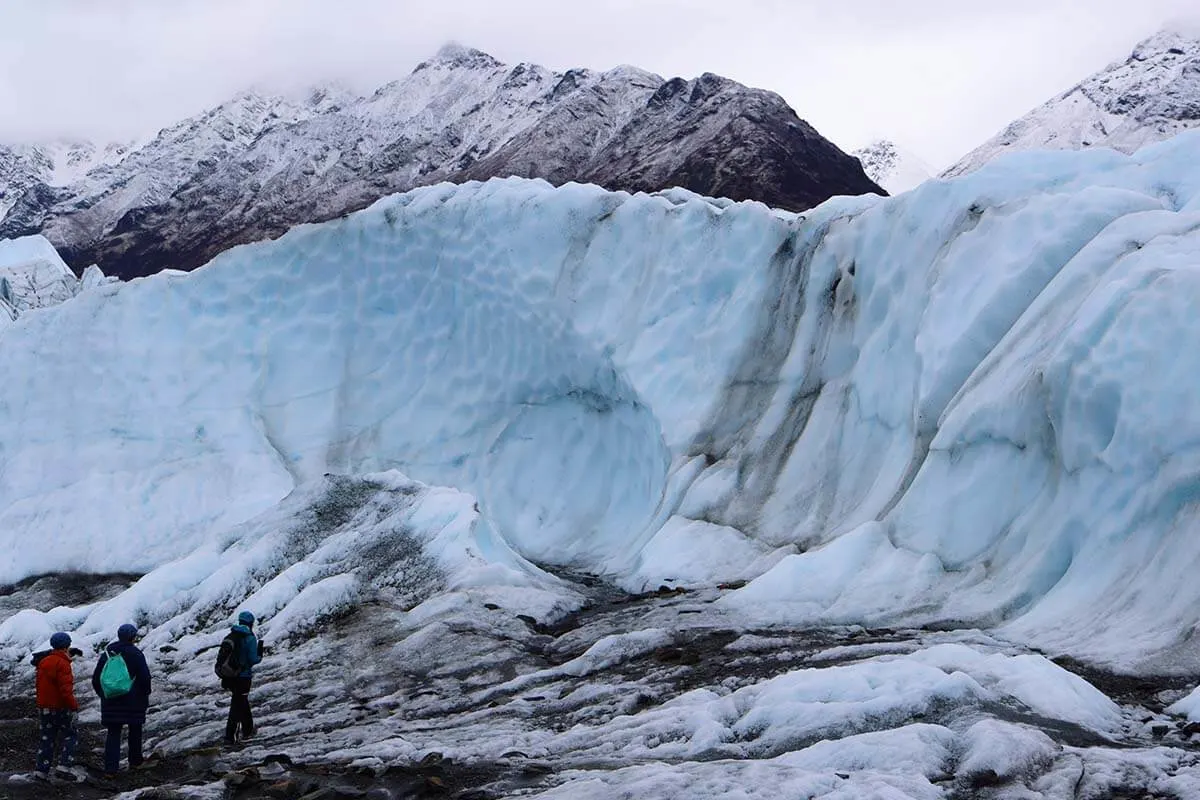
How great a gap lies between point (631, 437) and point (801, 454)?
4.83m

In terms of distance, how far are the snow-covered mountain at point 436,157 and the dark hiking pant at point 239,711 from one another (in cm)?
6288

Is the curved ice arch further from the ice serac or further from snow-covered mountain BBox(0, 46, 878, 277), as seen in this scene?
snow-covered mountain BBox(0, 46, 878, 277)

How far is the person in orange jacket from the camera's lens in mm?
10391

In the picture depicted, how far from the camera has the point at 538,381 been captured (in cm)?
2447

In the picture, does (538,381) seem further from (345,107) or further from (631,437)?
(345,107)

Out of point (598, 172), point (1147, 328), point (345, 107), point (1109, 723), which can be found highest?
point (345, 107)

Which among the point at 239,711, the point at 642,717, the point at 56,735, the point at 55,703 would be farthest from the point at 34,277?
the point at 642,717

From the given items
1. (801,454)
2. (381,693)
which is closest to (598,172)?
(801,454)

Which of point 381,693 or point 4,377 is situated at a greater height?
point 4,377

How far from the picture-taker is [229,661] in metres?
11.8

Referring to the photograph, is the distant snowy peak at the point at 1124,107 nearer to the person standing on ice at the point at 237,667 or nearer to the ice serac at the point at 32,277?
the ice serac at the point at 32,277

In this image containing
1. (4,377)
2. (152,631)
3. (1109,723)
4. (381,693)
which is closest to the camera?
(1109,723)

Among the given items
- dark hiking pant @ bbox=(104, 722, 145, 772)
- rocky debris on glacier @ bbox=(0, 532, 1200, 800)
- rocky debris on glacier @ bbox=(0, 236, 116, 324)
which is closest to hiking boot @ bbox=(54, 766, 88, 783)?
rocky debris on glacier @ bbox=(0, 532, 1200, 800)

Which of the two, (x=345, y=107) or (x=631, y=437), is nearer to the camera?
(x=631, y=437)
